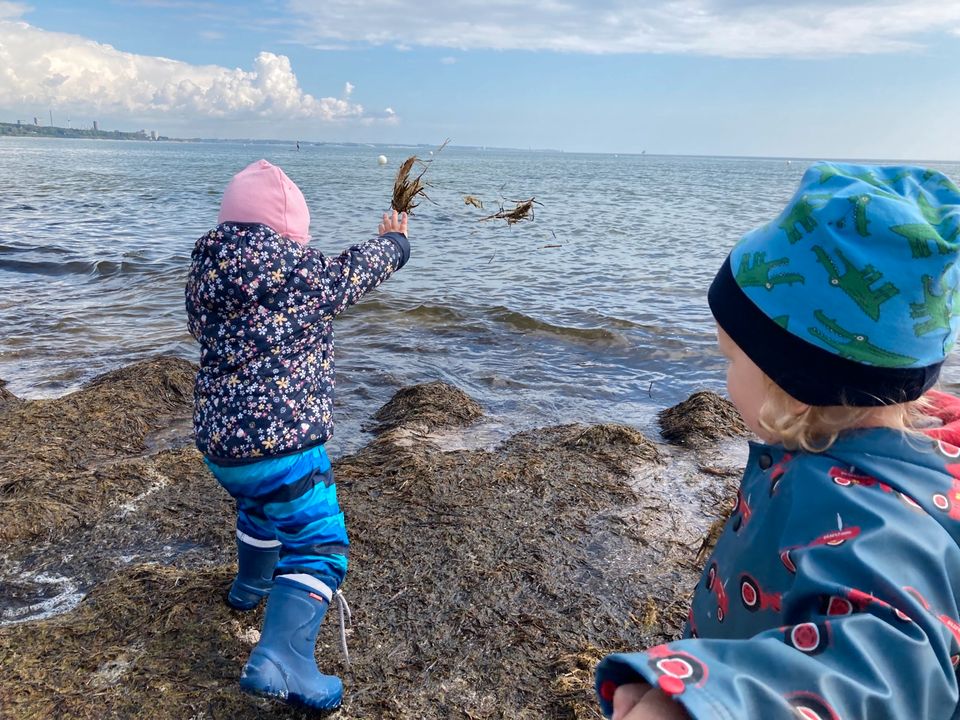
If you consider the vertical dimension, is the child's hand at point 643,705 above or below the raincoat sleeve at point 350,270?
below

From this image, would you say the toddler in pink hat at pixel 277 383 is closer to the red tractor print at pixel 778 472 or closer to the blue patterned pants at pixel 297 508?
the blue patterned pants at pixel 297 508

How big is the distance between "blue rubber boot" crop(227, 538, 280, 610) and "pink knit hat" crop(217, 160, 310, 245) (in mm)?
1351

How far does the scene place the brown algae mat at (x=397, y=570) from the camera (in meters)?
2.90

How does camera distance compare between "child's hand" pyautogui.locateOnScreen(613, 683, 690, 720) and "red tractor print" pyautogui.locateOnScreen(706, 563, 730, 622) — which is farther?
"red tractor print" pyautogui.locateOnScreen(706, 563, 730, 622)

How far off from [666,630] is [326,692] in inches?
61.2

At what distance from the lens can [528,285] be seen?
45.0 ft

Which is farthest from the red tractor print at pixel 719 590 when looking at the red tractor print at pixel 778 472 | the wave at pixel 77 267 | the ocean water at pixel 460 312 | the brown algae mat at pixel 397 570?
the wave at pixel 77 267

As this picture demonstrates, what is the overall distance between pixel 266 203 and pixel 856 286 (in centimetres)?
226

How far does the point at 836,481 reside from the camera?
1.37 meters

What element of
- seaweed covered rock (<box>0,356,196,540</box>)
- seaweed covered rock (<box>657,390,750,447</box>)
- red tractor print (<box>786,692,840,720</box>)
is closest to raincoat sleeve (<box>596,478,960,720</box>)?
red tractor print (<box>786,692,840,720</box>)

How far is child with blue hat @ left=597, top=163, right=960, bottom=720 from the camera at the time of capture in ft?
3.60

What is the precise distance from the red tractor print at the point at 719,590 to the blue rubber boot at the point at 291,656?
163 centimetres

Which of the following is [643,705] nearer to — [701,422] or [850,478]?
[850,478]

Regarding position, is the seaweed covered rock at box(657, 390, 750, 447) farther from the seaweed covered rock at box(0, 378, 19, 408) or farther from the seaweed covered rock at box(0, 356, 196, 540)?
the seaweed covered rock at box(0, 378, 19, 408)
